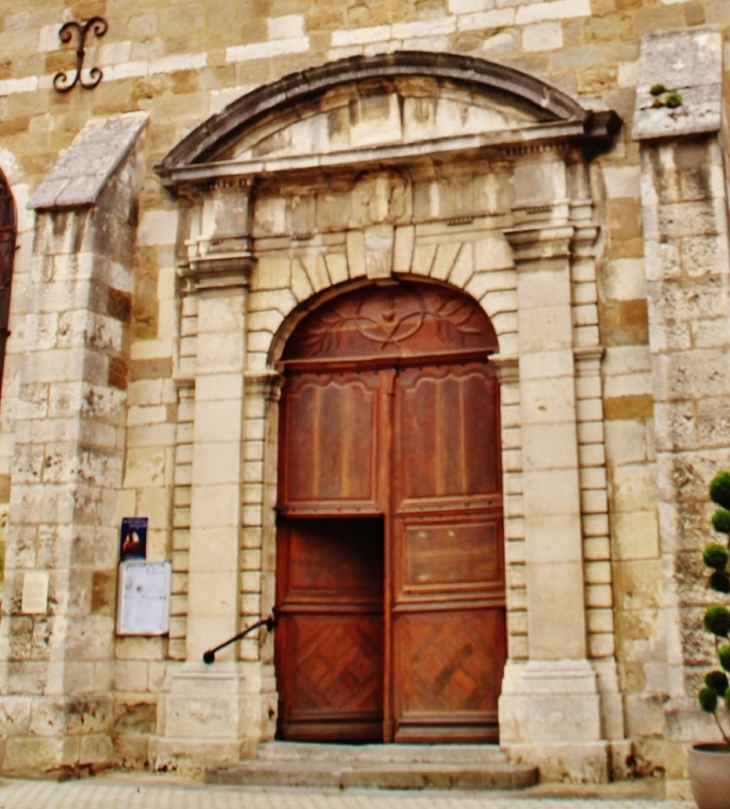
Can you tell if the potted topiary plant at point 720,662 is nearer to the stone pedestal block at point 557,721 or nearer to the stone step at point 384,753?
the stone pedestal block at point 557,721

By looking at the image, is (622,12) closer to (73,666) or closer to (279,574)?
(279,574)

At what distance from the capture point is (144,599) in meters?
8.67

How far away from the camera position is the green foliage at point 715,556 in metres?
6.17

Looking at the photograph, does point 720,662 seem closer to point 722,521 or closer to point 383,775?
point 722,521

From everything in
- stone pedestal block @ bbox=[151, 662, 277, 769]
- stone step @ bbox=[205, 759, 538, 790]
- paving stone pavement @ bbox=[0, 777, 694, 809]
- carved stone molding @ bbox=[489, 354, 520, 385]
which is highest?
carved stone molding @ bbox=[489, 354, 520, 385]

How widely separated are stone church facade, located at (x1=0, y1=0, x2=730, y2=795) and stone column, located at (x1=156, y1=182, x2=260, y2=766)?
2 centimetres

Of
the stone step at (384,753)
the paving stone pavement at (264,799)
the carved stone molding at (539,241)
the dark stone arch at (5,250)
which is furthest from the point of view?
the dark stone arch at (5,250)

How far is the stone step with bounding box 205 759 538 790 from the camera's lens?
721cm

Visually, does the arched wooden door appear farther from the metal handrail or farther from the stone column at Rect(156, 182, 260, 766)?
the stone column at Rect(156, 182, 260, 766)

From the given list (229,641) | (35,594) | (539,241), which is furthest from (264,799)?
(539,241)

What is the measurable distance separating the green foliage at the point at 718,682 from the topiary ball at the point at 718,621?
0.22 meters

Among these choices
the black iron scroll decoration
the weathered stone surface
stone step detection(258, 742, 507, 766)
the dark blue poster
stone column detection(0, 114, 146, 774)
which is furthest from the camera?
the black iron scroll decoration

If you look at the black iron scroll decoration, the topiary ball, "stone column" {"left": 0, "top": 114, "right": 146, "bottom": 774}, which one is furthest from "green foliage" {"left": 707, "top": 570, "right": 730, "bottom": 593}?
the black iron scroll decoration

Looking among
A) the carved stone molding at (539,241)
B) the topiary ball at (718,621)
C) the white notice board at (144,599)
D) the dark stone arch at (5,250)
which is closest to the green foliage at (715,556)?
the topiary ball at (718,621)
